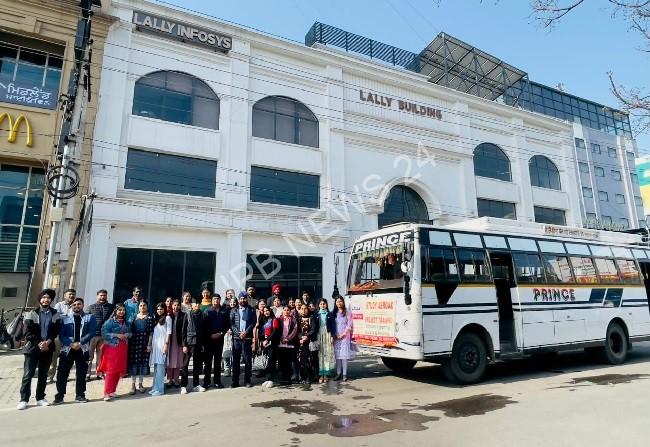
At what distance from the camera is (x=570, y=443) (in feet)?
15.8

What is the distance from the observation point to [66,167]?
410 inches

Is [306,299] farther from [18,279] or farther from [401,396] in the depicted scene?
[18,279]

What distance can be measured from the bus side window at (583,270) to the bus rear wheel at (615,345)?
149 cm

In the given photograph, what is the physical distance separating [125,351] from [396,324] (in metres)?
5.57

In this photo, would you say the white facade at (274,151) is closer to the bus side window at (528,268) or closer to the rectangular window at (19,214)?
the rectangular window at (19,214)

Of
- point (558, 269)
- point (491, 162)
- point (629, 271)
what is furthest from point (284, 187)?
point (491, 162)

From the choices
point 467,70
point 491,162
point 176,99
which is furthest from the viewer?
point 467,70

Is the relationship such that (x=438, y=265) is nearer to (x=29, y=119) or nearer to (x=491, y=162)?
(x=29, y=119)

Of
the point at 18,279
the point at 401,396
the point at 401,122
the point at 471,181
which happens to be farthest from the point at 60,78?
the point at 471,181

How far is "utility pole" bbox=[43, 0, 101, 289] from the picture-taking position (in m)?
10.4

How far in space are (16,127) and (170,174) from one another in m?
5.39

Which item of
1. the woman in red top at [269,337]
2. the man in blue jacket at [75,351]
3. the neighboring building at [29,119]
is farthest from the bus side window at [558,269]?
the neighboring building at [29,119]

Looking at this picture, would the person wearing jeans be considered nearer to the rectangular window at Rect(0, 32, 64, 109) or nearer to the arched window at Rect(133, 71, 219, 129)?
the arched window at Rect(133, 71, 219, 129)

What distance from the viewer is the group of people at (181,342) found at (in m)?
7.44
